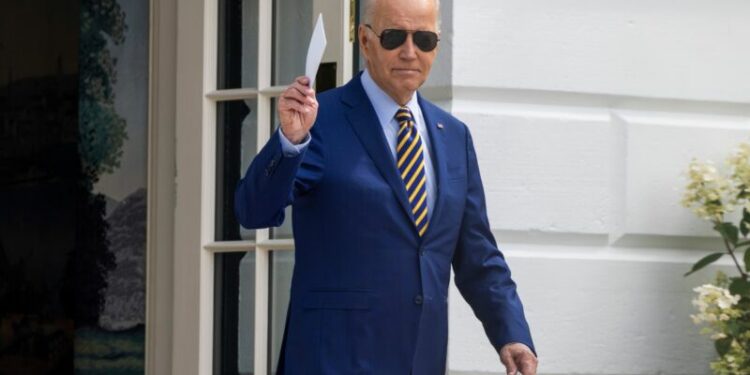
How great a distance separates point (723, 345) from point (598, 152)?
0.71 metres

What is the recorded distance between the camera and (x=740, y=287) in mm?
5895

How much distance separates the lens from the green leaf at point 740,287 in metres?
5.88

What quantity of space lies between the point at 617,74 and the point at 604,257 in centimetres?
58

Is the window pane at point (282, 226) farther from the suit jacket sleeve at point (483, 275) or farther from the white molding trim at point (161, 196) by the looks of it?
the suit jacket sleeve at point (483, 275)

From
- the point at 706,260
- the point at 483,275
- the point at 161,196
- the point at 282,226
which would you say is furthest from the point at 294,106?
the point at 161,196

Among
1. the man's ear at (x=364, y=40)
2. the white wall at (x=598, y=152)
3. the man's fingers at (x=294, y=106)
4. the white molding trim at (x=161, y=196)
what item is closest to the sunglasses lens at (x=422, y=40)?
the man's ear at (x=364, y=40)

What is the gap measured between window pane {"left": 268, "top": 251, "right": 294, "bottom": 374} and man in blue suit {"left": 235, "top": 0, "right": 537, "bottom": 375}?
1.59 meters

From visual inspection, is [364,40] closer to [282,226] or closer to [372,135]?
[372,135]

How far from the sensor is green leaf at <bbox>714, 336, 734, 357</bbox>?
587cm

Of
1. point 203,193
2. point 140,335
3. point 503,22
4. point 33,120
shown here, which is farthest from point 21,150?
point 503,22

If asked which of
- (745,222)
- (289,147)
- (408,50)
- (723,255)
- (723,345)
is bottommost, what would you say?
(723,345)

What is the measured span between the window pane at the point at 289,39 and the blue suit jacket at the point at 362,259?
5.29ft

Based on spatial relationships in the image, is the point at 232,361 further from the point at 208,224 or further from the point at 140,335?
the point at 140,335

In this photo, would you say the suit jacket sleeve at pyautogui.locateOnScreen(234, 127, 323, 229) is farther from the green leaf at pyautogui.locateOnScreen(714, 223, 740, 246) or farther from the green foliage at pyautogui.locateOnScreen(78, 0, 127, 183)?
the green foliage at pyautogui.locateOnScreen(78, 0, 127, 183)
